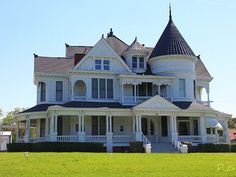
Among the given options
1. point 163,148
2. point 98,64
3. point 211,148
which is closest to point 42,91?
point 98,64

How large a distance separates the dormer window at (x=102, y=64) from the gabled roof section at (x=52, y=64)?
360cm

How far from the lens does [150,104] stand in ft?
132

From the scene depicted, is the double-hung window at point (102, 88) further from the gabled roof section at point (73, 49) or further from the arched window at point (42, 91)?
the gabled roof section at point (73, 49)

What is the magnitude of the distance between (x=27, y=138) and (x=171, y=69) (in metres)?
17.6

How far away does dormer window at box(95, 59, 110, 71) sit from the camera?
43281mm

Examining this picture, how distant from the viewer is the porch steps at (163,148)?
3781cm

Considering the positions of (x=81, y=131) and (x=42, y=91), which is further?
(x=42, y=91)

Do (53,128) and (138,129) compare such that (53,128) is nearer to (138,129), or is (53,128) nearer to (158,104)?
(138,129)

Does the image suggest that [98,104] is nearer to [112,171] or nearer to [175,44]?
[175,44]

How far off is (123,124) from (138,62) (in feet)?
25.6

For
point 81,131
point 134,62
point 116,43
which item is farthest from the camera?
point 116,43

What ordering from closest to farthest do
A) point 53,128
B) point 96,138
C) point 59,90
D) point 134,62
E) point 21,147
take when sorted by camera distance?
point 21,147, point 53,128, point 96,138, point 59,90, point 134,62

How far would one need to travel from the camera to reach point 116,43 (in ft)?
162

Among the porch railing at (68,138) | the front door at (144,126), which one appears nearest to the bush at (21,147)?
the porch railing at (68,138)
